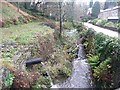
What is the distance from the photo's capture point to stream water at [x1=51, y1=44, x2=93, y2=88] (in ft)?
32.5

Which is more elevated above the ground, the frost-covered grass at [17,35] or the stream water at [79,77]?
the frost-covered grass at [17,35]

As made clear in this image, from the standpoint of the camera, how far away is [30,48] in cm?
1015

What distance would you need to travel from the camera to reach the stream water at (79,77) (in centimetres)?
991

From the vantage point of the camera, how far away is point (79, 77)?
36.5 ft

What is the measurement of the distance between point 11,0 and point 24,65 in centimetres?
2352

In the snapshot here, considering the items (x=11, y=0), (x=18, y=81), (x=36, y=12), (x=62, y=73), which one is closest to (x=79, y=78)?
(x=62, y=73)

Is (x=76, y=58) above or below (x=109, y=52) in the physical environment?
below

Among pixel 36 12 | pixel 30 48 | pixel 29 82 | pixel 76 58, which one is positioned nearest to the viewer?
pixel 29 82

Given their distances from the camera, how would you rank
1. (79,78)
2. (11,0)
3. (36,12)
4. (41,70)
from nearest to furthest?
(41,70) → (79,78) → (11,0) → (36,12)

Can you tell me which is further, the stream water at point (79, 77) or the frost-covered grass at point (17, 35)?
the frost-covered grass at point (17, 35)

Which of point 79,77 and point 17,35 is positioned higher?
point 17,35

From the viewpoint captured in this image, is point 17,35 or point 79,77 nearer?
point 79,77

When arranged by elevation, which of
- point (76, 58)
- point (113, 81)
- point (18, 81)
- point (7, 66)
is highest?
point (7, 66)

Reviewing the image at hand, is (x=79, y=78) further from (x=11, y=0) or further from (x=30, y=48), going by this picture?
(x=11, y=0)
